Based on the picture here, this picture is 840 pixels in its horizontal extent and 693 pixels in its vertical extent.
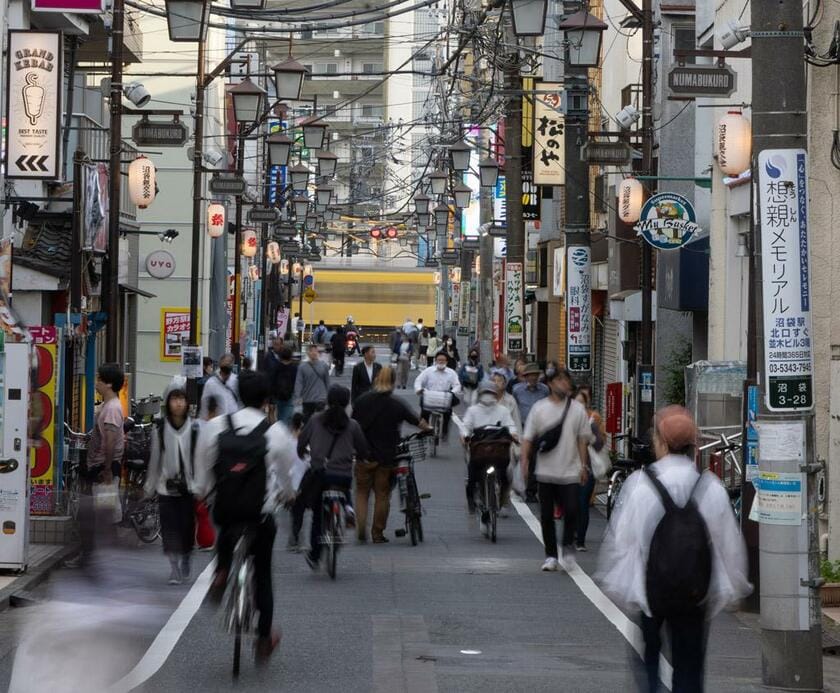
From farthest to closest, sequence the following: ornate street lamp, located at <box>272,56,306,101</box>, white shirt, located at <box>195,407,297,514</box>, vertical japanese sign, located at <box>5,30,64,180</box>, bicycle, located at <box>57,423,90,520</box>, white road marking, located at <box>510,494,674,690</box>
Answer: ornate street lamp, located at <box>272,56,306,101</box>
vertical japanese sign, located at <box>5,30,64,180</box>
bicycle, located at <box>57,423,90,520</box>
white road marking, located at <box>510,494,674,690</box>
white shirt, located at <box>195,407,297,514</box>

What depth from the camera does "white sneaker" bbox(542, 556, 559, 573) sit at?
567 inches

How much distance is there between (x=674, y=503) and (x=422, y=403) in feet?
63.1

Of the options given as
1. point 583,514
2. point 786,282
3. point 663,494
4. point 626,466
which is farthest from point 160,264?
point 663,494

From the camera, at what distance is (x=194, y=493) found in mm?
12719

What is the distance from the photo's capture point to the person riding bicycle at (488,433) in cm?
1698

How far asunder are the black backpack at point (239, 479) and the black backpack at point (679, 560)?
10.1 feet

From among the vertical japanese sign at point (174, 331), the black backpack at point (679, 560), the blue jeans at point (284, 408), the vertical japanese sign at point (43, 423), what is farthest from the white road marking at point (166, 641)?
the vertical japanese sign at point (174, 331)

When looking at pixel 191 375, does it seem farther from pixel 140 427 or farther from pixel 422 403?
pixel 140 427

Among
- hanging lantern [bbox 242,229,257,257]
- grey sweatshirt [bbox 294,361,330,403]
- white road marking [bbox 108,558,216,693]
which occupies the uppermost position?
hanging lantern [bbox 242,229,257,257]

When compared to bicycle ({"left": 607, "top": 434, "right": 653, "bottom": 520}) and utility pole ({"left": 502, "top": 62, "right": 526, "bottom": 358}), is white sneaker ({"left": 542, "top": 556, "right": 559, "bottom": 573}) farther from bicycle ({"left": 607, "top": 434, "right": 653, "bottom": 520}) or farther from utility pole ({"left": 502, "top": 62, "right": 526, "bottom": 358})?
utility pole ({"left": 502, "top": 62, "right": 526, "bottom": 358})

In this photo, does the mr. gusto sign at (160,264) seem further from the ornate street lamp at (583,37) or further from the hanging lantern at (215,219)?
the ornate street lamp at (583,37)

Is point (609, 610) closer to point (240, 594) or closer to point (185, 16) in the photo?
point (240, 594)

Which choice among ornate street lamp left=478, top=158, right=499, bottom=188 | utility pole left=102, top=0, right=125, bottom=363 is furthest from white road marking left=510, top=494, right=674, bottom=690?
ornate street lamp left=478, top=158, right=499, bottom=188

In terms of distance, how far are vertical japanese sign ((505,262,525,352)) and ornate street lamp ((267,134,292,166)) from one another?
5.23 meters
